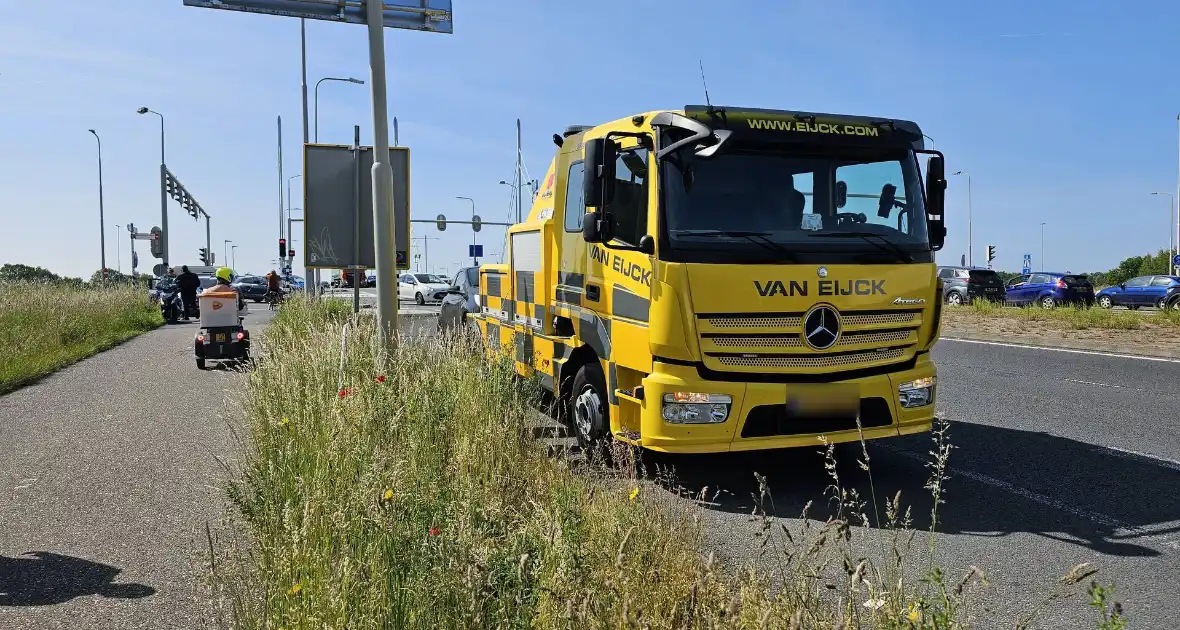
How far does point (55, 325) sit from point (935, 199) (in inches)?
668

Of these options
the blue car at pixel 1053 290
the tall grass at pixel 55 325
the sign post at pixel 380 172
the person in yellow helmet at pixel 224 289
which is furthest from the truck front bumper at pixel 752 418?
the blue car at pixel 1053 290

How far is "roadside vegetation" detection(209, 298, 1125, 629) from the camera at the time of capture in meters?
2.87

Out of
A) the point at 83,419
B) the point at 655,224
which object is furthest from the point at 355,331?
the point at 655,224

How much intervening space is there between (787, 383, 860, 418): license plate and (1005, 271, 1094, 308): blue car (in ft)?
99.1

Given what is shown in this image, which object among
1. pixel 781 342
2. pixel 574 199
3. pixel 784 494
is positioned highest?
pixel 574 199

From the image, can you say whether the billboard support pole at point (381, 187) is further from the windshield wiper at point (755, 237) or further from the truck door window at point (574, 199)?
the windshield wiper at point (755, 237)

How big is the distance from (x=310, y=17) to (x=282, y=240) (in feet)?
125

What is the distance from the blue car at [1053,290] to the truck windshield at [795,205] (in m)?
29.5

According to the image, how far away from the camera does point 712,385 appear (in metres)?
5.66

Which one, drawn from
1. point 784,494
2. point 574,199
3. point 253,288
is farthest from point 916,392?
point 253,288

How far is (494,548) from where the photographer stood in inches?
135

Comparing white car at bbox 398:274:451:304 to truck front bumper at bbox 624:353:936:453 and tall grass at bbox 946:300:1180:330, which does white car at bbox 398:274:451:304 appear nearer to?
tall grass at bbox 946:300:1180:330

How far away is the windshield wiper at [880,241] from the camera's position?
19.7 feet

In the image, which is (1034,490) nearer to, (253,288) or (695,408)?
(695,408)
